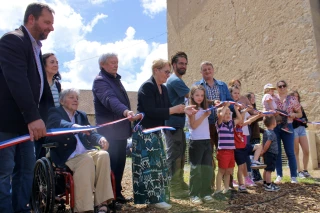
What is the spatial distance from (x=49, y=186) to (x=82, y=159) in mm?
423

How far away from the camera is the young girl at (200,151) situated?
3.97 m

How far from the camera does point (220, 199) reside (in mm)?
4008

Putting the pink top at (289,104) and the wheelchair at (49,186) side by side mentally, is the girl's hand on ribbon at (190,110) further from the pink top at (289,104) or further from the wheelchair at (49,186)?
the pink top at (289,104)

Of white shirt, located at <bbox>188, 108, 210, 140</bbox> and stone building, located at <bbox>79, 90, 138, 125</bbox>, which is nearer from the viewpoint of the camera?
white shirt, located at <bbox>188, 108, 210, 140</bbox>

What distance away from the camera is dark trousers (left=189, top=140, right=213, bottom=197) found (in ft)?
13.0

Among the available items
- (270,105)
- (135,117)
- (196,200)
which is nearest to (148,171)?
(135,117)

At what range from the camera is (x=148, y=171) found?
142 inches

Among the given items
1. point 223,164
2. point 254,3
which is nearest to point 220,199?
point 223,164

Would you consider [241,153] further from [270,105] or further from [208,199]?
[270,105]

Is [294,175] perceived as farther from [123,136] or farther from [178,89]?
[123,136]

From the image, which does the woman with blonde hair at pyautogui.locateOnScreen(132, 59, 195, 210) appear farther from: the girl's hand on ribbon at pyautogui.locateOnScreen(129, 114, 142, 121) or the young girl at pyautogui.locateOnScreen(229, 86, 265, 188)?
the young girl at pyautogui.locateOnScreen(229, 86, 265, 188)

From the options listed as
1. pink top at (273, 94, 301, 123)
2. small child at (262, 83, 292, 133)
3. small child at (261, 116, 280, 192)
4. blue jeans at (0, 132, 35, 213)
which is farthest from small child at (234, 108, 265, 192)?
blue jeans at (0, 132, 35, 213)

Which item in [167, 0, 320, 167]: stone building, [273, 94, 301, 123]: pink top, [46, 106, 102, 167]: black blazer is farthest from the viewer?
[167, 0, 320, 167]: stone building

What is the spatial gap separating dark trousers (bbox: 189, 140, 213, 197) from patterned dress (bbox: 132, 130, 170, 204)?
43cm
